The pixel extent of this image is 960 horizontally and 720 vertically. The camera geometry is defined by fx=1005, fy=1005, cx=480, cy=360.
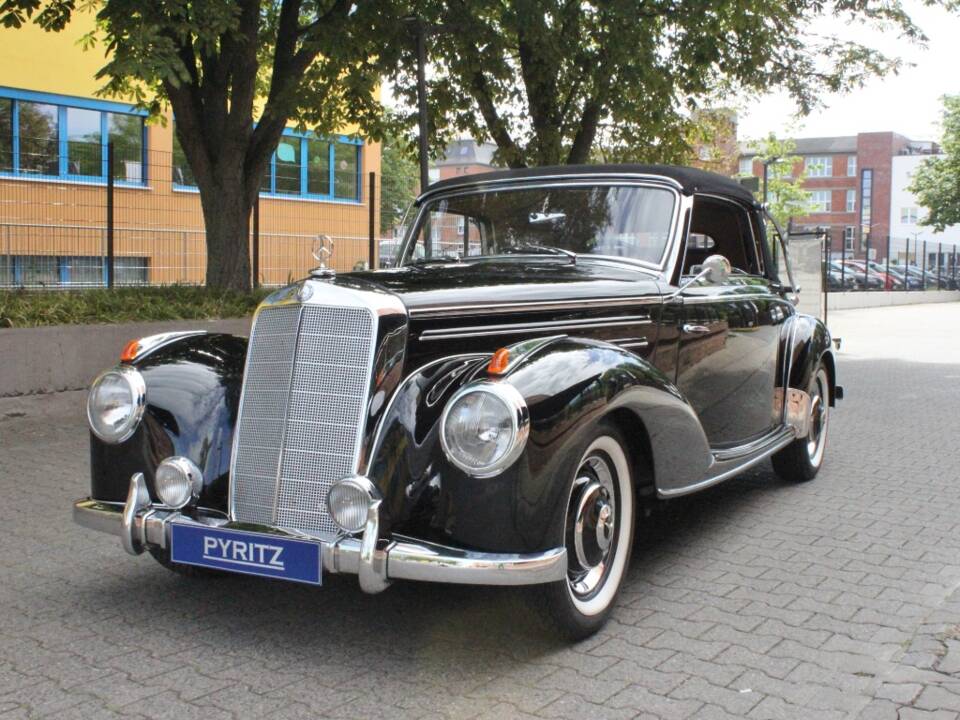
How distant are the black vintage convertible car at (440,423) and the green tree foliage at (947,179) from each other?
48.6m

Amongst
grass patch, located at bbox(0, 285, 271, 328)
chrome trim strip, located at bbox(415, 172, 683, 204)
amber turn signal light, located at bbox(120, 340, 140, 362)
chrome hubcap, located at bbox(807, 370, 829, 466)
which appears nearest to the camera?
amber turn signal light, located at bbox(120, 340, 140, 362)

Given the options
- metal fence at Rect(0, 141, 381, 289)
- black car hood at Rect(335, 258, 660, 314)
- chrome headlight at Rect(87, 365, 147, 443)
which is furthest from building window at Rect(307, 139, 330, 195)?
chrome headlight at Rect(87, 365, 147, 443)

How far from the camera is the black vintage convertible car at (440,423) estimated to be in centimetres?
329

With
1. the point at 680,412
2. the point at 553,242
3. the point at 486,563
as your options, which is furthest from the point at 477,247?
the point at 486,563

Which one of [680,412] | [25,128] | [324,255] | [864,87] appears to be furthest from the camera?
[25,128]

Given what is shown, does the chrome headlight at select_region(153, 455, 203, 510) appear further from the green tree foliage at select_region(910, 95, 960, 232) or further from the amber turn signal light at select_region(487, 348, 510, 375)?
the green tree foliage at select_region(910, 95, 960, 232)

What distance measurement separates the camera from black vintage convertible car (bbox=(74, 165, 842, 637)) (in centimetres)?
329

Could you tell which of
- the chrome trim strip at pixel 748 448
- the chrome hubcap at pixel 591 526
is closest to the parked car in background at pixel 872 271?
the chrome trim strip at pixel 748 448

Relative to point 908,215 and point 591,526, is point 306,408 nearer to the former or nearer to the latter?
point 591,526

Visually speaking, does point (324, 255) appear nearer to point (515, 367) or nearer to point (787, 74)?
point (515, 367)

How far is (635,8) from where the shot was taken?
12156 millimetres

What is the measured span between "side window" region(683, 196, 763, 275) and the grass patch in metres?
4.83

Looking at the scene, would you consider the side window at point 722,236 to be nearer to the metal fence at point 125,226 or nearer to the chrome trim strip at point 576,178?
the chrome trim strip at point 576,178

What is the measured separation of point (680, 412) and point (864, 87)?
1386 cm
